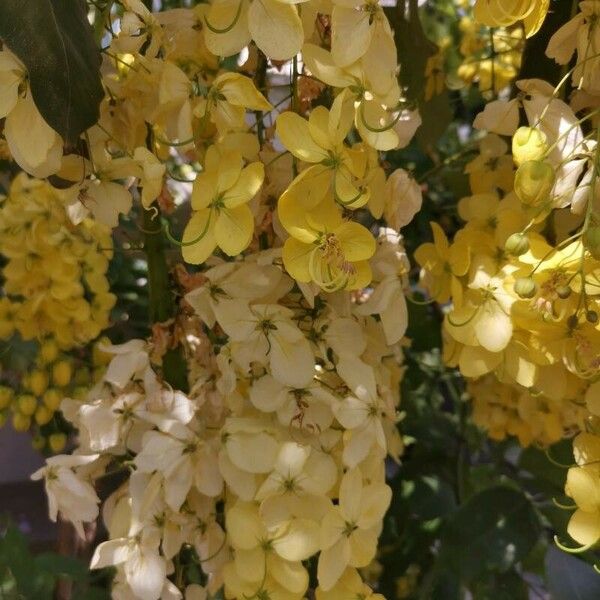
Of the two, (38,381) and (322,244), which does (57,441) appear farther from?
(322,244)

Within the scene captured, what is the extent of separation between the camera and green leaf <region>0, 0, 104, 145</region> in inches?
12.8

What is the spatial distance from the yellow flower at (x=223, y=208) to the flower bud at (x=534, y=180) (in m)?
0.10

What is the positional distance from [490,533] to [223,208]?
0.34 m

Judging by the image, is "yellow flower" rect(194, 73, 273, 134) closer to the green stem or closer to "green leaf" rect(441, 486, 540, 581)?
the green stem

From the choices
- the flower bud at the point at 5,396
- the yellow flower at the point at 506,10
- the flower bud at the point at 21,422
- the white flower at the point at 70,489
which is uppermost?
the yellow flower at the point at 506,10

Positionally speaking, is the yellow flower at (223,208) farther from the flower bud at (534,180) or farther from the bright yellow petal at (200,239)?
the flower bud at (534,180)

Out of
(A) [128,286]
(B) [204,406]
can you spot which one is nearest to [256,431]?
(B) [204,406]

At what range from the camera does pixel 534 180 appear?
34 centimetres

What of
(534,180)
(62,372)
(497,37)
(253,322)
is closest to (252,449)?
(253,322)

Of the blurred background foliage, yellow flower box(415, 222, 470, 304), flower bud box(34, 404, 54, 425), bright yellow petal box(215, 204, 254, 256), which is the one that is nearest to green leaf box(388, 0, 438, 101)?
the blurred background foliage

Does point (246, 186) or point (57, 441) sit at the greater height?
point (246, 186)

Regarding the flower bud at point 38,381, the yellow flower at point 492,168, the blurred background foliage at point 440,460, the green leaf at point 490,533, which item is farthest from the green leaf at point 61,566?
the yellow flower at point 492,168

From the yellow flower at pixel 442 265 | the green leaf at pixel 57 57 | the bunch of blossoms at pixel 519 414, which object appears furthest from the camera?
the bunch of blossoms at pixel 519 414

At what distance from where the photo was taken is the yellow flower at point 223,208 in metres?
0.35
